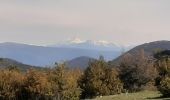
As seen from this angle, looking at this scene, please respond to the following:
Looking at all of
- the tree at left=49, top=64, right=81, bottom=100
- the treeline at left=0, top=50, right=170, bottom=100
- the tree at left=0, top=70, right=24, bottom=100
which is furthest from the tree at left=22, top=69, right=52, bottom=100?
the tree at left=49, top=64, right=81, bottom=100

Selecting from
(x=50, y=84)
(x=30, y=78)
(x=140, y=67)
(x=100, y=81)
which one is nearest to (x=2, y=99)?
(x=30, y=78)

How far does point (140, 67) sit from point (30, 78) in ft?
A: 96.5

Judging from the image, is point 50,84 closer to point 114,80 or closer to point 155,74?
point 114,80

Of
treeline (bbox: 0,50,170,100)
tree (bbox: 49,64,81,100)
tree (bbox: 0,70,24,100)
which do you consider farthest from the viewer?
tree (bbox: 0,70,24,100)

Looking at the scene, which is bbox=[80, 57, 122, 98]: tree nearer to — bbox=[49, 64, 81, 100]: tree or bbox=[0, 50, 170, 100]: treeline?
bbox=[0, 50, 170, 100]: treeline

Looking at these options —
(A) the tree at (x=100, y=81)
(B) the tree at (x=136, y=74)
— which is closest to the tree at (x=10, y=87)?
(A) the tree at (x=100, y=81)

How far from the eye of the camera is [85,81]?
351 feet

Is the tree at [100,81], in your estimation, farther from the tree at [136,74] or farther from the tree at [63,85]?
the tree at [136,74]

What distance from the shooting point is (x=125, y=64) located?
388 ft

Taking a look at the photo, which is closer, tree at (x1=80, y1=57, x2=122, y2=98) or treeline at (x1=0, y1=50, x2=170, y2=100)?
treeline at (x1=0, y1=50, x2=170, y2=100)

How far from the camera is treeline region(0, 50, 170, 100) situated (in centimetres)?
10069

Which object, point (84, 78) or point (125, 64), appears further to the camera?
point (125, 64)

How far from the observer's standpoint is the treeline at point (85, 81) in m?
101

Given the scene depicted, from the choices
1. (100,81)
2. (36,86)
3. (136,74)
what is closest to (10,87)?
(36,86)
